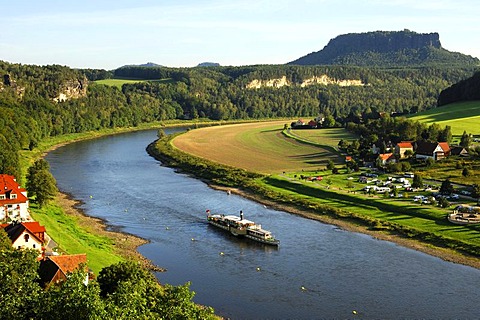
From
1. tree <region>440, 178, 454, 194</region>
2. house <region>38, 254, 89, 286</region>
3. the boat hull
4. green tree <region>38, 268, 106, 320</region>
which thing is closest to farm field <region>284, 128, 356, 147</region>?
tree <region>440, 178, 454, 194</region>

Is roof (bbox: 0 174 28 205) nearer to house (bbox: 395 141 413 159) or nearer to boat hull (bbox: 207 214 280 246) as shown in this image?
Result: boat hull (bbox: 207 214 280 246)

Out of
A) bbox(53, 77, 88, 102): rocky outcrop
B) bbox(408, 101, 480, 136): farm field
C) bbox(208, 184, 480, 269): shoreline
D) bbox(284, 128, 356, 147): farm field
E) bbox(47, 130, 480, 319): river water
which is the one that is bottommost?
bbox(208, 184, 480, 269): shoreline

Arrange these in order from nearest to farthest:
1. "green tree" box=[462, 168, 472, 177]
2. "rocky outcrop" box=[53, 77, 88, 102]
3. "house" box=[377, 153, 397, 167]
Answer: "green tree" box=[462, 168, 472, 177], "house" box=[377, 153, 397, 167], "rocky outcrop" box=[53, 77, 88, 102]

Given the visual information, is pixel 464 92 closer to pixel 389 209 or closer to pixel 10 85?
pixel 389 209

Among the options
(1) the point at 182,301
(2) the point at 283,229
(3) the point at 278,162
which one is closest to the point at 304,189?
(2) the point at 283,229

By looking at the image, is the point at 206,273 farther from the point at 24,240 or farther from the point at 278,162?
the point at 278,162

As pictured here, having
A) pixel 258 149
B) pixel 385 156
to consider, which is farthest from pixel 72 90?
pixel 385 156
